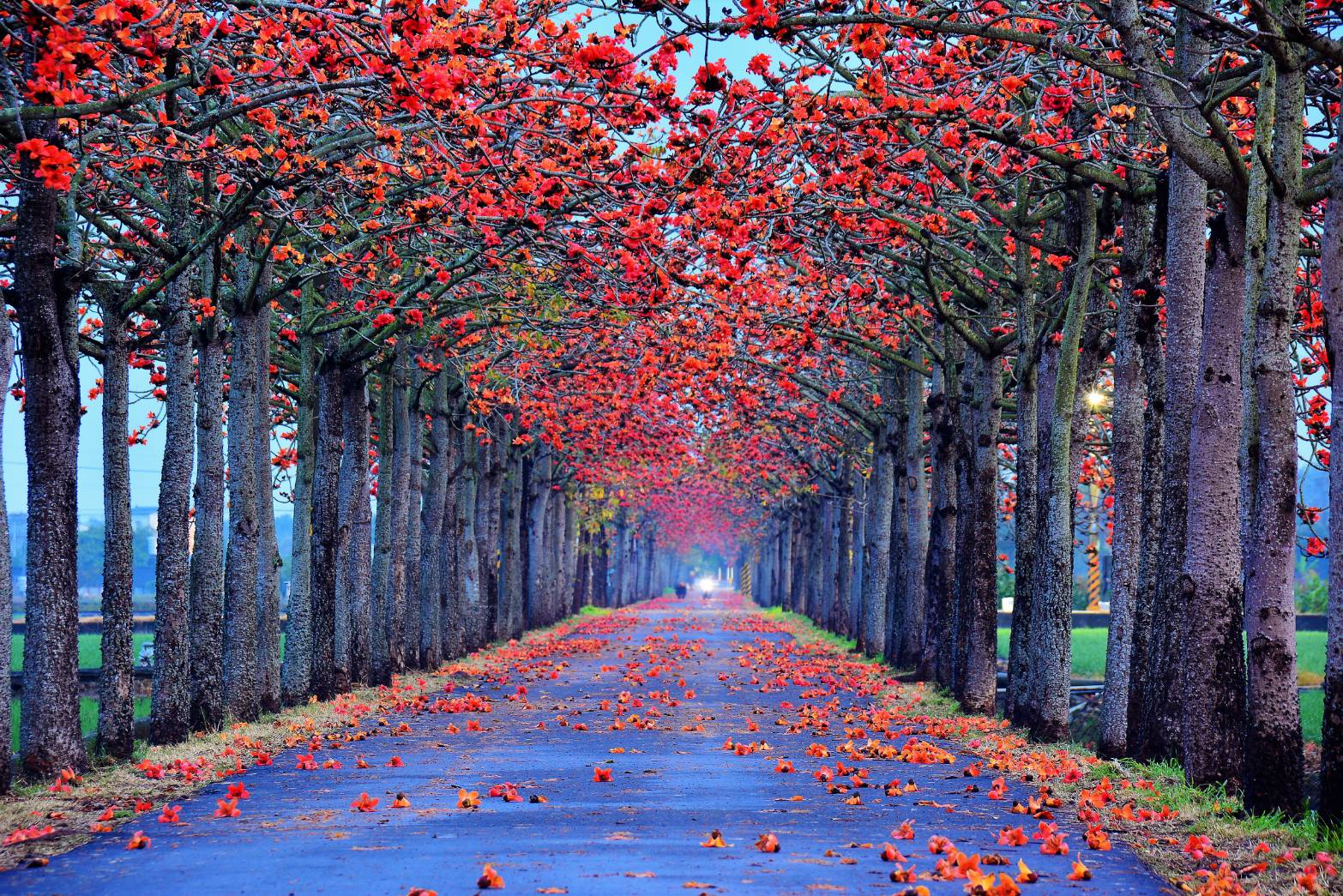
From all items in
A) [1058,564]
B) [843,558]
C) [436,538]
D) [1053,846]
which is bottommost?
[843,558]

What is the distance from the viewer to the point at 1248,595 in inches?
376

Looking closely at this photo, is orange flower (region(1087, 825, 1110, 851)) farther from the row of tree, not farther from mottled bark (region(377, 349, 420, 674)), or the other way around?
mottled bark (region(377, 349, 420, 674))

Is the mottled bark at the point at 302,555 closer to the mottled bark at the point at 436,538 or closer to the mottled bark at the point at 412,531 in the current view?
the mottled bark at the point at 412,531

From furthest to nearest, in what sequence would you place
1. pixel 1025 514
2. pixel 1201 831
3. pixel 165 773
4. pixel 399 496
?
pixel 399 496
pixel 1025 514
pixel 165 773
pixel 1201 831

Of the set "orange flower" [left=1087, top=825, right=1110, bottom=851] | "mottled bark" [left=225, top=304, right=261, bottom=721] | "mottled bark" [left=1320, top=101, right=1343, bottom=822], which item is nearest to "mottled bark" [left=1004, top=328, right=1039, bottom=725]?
"mottled bark" [left=1320, top=101, right=1343, bottom=822]

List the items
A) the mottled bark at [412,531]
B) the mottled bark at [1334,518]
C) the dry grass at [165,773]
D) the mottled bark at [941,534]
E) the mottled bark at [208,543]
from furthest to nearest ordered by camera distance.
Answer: the mottled bark at [412,531]
the mottled bark at [941,534]
the mottled bark at [208,543]
the dry grass at [165,773]
the mottled bark at [1334,518]

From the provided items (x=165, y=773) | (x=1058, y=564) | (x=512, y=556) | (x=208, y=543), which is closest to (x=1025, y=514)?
(x=1058, y=564)

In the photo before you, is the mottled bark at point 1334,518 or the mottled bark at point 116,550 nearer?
the mottled bark at point 1334,518

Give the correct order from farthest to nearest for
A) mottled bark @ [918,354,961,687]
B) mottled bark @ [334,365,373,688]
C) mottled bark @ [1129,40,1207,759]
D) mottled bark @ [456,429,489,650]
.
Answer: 1. mottled bark @ [456,429,489,650]
2. mottled bark @ [918,354,961,687]
3. mottled bark @ [334,365,373,688]
4. mottled bark @ [1129,40,1207,759]

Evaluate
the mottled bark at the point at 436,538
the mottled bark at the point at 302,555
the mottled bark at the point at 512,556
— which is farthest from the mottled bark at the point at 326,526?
the mottled bark at the point at 512,556

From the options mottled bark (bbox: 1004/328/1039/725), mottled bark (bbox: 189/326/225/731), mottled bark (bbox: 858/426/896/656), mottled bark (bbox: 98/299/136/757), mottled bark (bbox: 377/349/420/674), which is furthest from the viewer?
mottled bark (bbox: 858/426/896/656)

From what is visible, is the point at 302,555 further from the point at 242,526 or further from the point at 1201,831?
the point at 1201,831

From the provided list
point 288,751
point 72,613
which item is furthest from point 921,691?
point 72,613

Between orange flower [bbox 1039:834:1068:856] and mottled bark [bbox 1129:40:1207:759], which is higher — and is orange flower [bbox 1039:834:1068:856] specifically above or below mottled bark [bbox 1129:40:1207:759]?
below
